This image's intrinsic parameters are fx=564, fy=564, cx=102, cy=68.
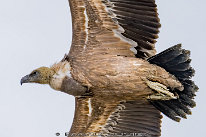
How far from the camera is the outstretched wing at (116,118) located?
39.9 feet

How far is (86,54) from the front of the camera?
1162 cm

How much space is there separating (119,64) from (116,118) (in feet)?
5.06

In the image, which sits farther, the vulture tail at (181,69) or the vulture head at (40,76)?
the vulture head at (40,76)

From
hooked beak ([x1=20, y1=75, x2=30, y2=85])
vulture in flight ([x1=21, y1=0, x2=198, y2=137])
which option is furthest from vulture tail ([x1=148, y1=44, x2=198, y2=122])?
hooked beak ([x1=20, y1=75, x2=30, y2=85])

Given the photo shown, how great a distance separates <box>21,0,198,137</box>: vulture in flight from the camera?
1146 centimetres

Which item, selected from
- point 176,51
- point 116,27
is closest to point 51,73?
point 116,27

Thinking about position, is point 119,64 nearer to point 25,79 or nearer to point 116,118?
point 116,118

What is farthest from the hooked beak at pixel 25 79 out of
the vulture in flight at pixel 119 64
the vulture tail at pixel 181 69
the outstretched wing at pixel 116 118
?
the vulture tail at pixel 181 69

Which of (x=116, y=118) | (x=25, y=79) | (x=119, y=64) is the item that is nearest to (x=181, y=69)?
(x=119, y=64)

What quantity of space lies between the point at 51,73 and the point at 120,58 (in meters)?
1.51

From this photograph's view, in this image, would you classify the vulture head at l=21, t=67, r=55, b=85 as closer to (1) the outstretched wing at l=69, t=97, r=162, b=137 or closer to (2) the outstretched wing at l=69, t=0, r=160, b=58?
(2) the outstretched wing at l=69, t=0, r=160, b=58

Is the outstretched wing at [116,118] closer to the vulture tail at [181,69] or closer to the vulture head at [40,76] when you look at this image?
the vulture tail at [181,69]

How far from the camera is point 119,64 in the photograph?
37.9 ft

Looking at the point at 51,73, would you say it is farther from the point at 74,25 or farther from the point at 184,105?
the point at 184,105
